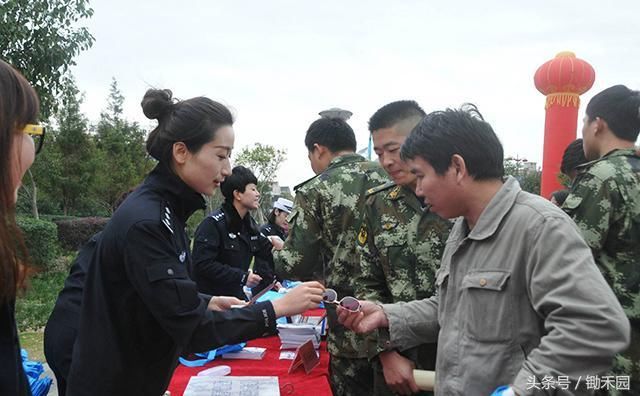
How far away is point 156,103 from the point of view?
5.83 ft

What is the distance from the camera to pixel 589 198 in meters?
2.23

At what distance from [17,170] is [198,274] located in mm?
2601

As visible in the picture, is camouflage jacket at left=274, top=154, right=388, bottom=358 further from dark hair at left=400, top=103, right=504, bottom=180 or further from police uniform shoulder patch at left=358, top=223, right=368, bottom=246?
dark hair at left=400, top=103, right=504, bottom=180

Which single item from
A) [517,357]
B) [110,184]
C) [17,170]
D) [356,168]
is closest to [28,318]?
[356,168]

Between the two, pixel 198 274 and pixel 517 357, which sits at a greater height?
pixel 517 357

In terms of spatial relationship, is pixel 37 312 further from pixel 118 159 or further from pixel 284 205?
pixel 118 159

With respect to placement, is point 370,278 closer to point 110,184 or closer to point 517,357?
point 517,357

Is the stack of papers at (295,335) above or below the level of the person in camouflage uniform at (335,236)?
below

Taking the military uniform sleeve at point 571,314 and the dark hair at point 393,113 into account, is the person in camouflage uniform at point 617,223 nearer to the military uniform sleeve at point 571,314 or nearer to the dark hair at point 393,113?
the dark hair at point 393,113

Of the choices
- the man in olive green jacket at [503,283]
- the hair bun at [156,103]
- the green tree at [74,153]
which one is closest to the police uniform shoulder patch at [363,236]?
the man in olive green jacket at [503,283]

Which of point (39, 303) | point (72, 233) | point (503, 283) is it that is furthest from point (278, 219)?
point (72, 233)

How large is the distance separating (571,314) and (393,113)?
4.52 feet

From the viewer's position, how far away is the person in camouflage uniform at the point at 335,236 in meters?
2.57

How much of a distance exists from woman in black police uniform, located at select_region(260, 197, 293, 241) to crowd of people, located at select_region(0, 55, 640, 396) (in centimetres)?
327
